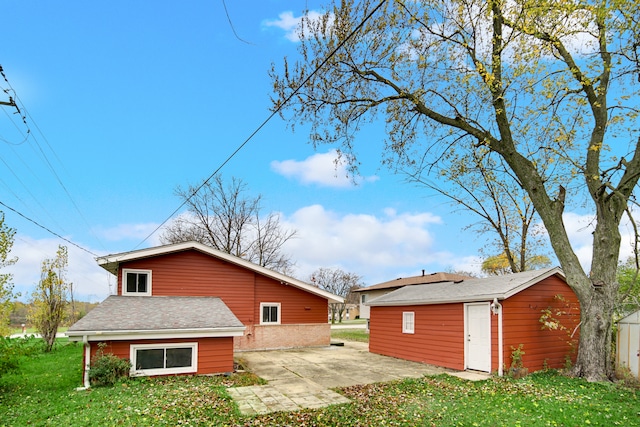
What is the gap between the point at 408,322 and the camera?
14.4 metres

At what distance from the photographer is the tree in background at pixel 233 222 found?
112 feet

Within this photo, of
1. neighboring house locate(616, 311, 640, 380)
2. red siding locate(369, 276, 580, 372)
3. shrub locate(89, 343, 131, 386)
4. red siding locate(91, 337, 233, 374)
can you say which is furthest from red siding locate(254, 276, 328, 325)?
neighboring house locate(616, 311, 640, 380)

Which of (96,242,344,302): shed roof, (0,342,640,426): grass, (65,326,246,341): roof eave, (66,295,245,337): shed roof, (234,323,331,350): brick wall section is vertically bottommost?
(234,323,331,350): brick wall section

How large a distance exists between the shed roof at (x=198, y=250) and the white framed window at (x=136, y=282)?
0.55m

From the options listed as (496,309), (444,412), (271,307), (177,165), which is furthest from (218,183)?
(444,412)

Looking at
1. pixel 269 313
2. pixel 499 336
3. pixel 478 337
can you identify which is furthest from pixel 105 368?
pixel 499 336

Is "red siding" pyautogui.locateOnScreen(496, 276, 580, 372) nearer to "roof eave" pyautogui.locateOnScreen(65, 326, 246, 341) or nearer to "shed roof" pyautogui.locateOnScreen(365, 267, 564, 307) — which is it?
"shed roof" pyautogui.locateOnScreen(365, 267, 564, 307)

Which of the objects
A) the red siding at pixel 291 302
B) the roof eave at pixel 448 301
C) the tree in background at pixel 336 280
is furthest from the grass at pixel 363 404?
the tree in background at pixel 336 280

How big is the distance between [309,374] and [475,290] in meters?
5.69

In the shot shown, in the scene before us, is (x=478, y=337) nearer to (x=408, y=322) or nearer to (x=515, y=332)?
(x=515, y=332)

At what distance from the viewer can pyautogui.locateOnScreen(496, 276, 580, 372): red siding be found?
11.1m

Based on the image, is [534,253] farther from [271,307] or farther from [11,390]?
[11,390]

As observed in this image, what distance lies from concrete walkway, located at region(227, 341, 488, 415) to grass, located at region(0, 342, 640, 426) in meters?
0.48

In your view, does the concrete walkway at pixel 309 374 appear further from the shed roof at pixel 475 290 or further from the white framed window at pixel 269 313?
the shed roof at pixel 475 290
